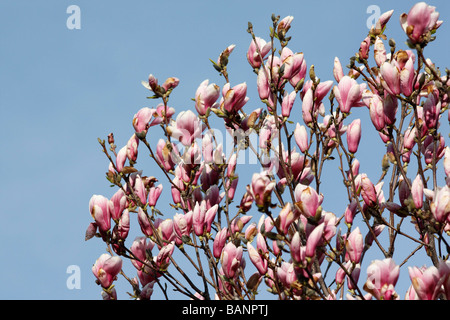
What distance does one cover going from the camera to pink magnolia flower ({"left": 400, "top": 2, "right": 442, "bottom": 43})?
2465 mm

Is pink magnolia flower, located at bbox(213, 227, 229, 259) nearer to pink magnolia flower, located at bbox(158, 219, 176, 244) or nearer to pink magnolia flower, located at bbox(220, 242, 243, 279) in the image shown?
pink magnolia flower, located at bbox(220, 242, 243, 279)

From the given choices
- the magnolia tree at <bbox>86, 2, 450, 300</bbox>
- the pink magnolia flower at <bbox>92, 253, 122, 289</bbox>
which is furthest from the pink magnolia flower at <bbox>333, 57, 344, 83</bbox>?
the pink magnolia flower at <bbox>92, 253, 122, 289</bbox>

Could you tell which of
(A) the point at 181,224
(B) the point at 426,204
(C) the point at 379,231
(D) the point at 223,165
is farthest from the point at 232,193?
(B) the point at 426,204

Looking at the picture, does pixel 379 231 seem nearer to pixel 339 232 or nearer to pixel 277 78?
pixel 339 232

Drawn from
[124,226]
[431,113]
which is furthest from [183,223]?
[431,113]

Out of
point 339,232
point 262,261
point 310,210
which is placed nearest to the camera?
point 310,210

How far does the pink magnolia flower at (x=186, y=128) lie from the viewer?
3160 millimetres

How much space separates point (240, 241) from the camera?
3197 millimetres

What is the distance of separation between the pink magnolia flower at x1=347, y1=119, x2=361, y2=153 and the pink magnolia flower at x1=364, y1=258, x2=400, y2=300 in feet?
3.43

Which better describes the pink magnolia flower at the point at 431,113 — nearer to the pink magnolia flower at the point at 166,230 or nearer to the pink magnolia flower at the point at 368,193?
the pink magnolia flower at the point at 368,193

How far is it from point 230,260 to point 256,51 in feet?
4.09

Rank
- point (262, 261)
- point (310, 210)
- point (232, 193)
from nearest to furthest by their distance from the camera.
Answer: point (310, 210), point (262, 261), point (232, 193)

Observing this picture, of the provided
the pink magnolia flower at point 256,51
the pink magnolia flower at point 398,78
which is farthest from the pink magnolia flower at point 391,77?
the pink magnolia flower at point 256,51
